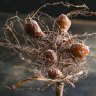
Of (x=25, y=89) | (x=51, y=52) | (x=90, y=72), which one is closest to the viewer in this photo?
(x=51, y=52)

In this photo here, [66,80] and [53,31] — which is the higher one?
[53,31]

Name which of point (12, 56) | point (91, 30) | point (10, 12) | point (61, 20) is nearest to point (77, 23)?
point (91, 30)

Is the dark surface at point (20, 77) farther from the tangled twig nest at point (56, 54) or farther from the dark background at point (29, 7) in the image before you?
the dark background at point (29, 7)

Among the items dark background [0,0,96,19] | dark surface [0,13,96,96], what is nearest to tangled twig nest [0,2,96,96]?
dark surface [0,13,96,96]

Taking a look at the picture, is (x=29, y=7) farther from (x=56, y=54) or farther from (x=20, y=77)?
(x=56, y=54)

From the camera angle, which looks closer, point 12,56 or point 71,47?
point 71,47

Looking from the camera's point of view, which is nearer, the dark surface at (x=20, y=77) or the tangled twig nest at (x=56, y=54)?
the tangled twig nest at (x=56, y=54)

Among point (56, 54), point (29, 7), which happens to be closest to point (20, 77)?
point (56, 54)

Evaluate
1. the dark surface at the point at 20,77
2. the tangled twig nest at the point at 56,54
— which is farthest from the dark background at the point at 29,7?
the tangled twig nest at the point at 56,54

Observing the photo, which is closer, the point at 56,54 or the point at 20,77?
the point at 56,54

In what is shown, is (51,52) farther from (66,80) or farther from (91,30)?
(91,30)

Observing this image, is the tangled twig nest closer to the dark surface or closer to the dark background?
the dark surface
